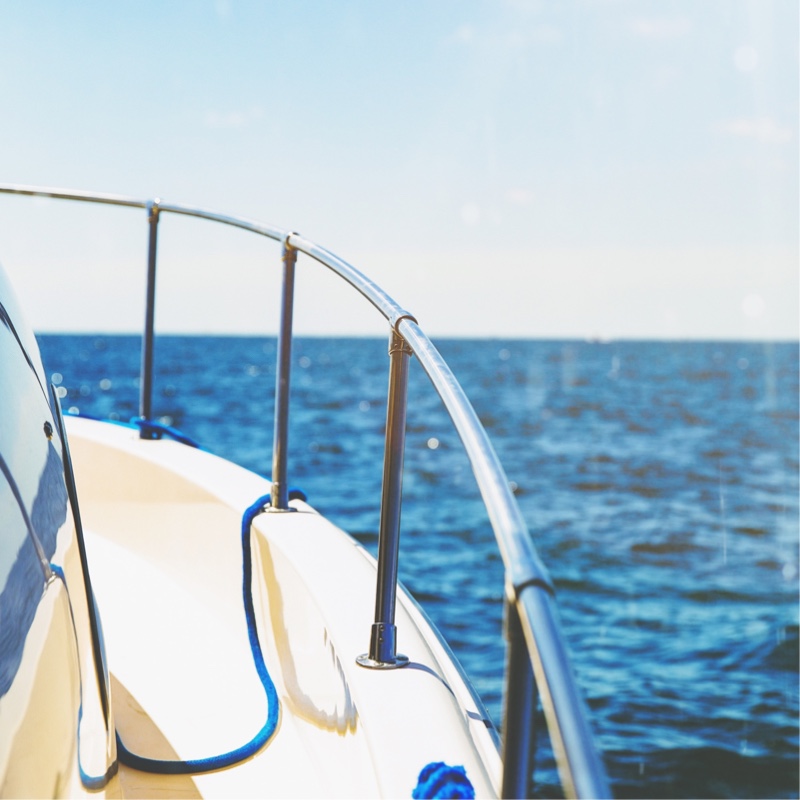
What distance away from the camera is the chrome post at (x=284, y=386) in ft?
6.03

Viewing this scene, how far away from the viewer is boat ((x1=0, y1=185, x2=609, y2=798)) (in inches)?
30.8

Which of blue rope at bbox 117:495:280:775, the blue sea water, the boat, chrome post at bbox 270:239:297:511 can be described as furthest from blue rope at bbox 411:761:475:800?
the blue sea water

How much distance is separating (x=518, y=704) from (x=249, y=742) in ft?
3.23

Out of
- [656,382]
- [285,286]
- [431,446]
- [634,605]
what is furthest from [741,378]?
[285,286]

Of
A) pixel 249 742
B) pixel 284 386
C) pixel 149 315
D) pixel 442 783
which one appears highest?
pixel 149 315

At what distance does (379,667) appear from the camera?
1233 millimetres

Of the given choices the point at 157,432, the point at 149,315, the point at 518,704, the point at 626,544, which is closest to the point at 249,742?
the point at 518,704

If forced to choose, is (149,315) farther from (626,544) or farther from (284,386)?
(626,544)

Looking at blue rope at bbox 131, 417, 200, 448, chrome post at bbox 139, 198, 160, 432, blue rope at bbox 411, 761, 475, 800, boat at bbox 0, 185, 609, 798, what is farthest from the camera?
blue rope at bbox 131, 417, 200, 448

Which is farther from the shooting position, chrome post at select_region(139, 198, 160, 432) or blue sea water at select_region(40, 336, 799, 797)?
blue sea water at select_region(40, 336, 799, 797)

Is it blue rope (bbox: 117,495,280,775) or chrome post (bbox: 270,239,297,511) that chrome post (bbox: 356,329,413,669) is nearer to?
blue rope (bbox: 117,495,280,775)

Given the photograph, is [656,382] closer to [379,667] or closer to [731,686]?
[731,686]

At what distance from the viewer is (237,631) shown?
1.85m

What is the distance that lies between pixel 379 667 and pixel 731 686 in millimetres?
6354
